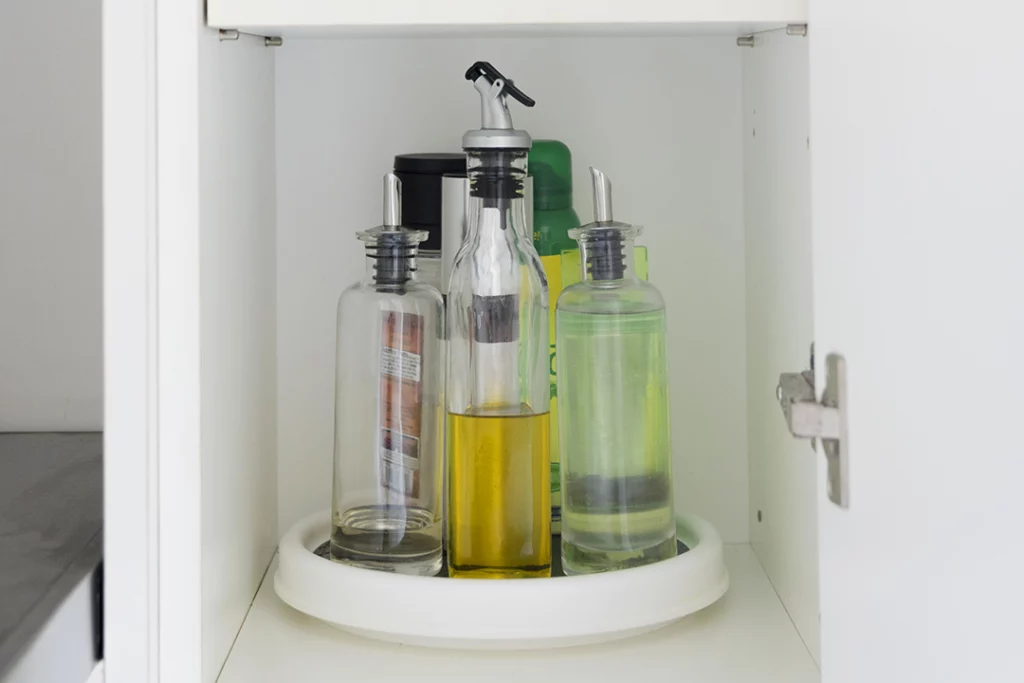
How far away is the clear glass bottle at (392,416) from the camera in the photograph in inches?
25.5

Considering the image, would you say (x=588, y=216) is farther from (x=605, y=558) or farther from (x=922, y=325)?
(x=922, y=325)

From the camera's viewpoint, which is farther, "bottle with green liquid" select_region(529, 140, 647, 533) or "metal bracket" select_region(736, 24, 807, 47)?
"bottle with green liquid" select_region(529, 140, 647, 533)

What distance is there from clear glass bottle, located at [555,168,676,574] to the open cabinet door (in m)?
0.18

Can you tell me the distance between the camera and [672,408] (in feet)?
2.67

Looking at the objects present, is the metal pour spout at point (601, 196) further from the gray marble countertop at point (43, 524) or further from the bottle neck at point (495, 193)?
the gray marble countertop at point (43, 524)

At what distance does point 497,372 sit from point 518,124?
0.78 ft

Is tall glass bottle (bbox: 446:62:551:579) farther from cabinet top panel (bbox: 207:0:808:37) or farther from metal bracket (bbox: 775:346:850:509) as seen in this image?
metal bracket (bbox: 775:346:850:509)

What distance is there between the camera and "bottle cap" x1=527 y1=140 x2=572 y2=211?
2.33ft

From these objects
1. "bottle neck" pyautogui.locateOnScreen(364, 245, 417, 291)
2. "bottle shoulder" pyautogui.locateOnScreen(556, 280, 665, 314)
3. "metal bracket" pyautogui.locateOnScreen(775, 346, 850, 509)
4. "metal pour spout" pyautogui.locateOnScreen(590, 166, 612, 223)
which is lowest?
"metal bracket" pyautogui.locateOnScreen(775, 346, 850, 509)

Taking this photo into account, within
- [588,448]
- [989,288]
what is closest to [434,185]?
[588,448]

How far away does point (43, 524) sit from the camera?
1.86 feet

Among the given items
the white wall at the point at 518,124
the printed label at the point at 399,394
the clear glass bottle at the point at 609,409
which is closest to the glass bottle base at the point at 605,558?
the clear glass bottle at the point at 609,409

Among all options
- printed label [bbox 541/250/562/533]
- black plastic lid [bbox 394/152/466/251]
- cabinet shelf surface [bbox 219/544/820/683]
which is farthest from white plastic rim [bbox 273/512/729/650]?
black plastic lid [bbox 394/152/466/251]

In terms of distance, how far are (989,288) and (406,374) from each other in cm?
40
